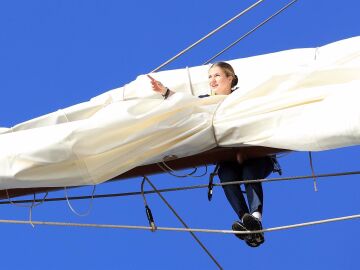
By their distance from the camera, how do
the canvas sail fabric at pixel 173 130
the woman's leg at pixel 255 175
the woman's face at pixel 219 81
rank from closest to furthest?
the canvas sail fabric at pixel 173 130
the woman's leg at pixel 255 175
the woman's face at pixel 219 81

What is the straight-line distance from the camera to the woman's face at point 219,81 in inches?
132

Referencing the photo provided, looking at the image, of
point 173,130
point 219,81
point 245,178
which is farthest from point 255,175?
point 219,81

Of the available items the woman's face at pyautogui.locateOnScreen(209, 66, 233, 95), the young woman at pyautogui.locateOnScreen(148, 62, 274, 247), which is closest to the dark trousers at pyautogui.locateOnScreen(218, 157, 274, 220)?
the young woman at pyautogui.locateOnScreen(148, 62, 274, 247)

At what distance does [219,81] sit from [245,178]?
455 mm

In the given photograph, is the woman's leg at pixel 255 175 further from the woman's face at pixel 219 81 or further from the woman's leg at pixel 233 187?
the woman's face at pixel 219 81

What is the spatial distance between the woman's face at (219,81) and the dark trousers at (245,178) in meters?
0.33

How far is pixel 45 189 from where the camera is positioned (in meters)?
3.29

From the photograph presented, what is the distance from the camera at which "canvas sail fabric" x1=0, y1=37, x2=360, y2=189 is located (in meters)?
2.82

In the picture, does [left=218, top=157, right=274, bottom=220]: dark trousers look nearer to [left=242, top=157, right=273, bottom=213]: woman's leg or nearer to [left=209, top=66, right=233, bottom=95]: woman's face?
[left=242, top=157, right=273, bottom=213]: woman's leg

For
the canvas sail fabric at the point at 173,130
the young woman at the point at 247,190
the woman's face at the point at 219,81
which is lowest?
the young woman at the point at 247,190

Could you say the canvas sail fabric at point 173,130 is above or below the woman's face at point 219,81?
above

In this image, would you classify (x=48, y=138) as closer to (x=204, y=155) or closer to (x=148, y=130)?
(x=148, y=130)

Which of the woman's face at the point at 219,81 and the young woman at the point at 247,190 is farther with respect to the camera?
the woman's face at the point at 219,81

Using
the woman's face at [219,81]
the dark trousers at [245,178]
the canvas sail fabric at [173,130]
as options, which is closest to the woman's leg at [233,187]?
the dark trousers at [245,178]
